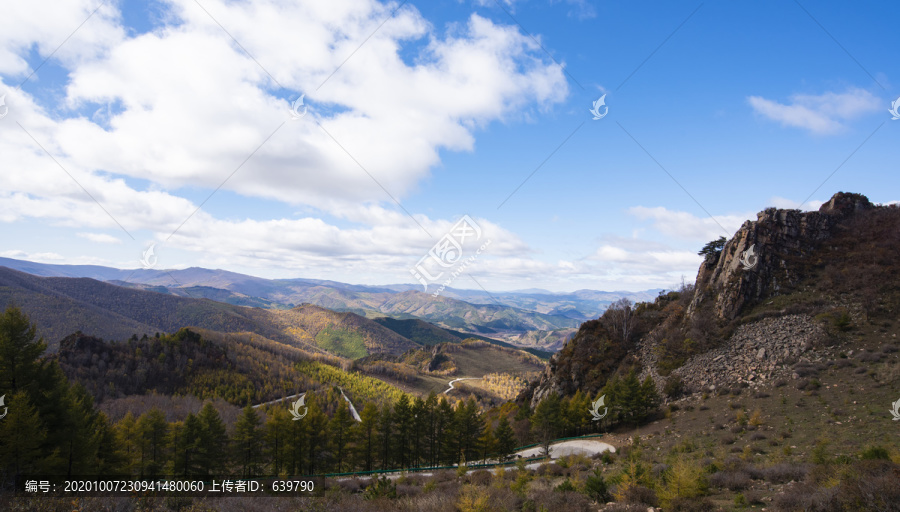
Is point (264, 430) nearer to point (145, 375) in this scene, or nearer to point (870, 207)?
point (870, 207)

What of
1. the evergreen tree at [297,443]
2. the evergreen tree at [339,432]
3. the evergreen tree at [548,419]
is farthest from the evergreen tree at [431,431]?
the evergreen tree at [297,443]

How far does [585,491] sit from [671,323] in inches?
1975

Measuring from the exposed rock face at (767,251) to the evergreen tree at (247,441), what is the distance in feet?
204

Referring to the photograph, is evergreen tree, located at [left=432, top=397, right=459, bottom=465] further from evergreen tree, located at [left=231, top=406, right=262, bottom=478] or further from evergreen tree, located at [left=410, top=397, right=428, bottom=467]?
evergreen tree, located at [left=231, top=406, right=262, bottom=478]

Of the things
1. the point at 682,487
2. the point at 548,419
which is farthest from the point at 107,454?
the point at 548,419

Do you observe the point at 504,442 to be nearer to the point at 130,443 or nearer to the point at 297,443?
the point at 297,443

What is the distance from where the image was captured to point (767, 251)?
159 feet

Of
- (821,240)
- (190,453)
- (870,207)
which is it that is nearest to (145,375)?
(190,453)

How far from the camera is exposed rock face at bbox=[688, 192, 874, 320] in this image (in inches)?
1852

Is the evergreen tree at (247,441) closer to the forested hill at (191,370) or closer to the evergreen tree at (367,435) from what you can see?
the evergreen tree at (367,435)

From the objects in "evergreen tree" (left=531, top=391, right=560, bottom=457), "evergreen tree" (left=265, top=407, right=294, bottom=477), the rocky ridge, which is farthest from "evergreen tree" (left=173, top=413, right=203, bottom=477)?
the rocky ridge

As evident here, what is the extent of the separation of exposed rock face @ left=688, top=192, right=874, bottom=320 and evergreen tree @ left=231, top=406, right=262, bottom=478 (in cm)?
6213

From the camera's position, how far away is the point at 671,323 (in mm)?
55531

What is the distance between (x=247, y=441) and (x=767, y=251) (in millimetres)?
73042
